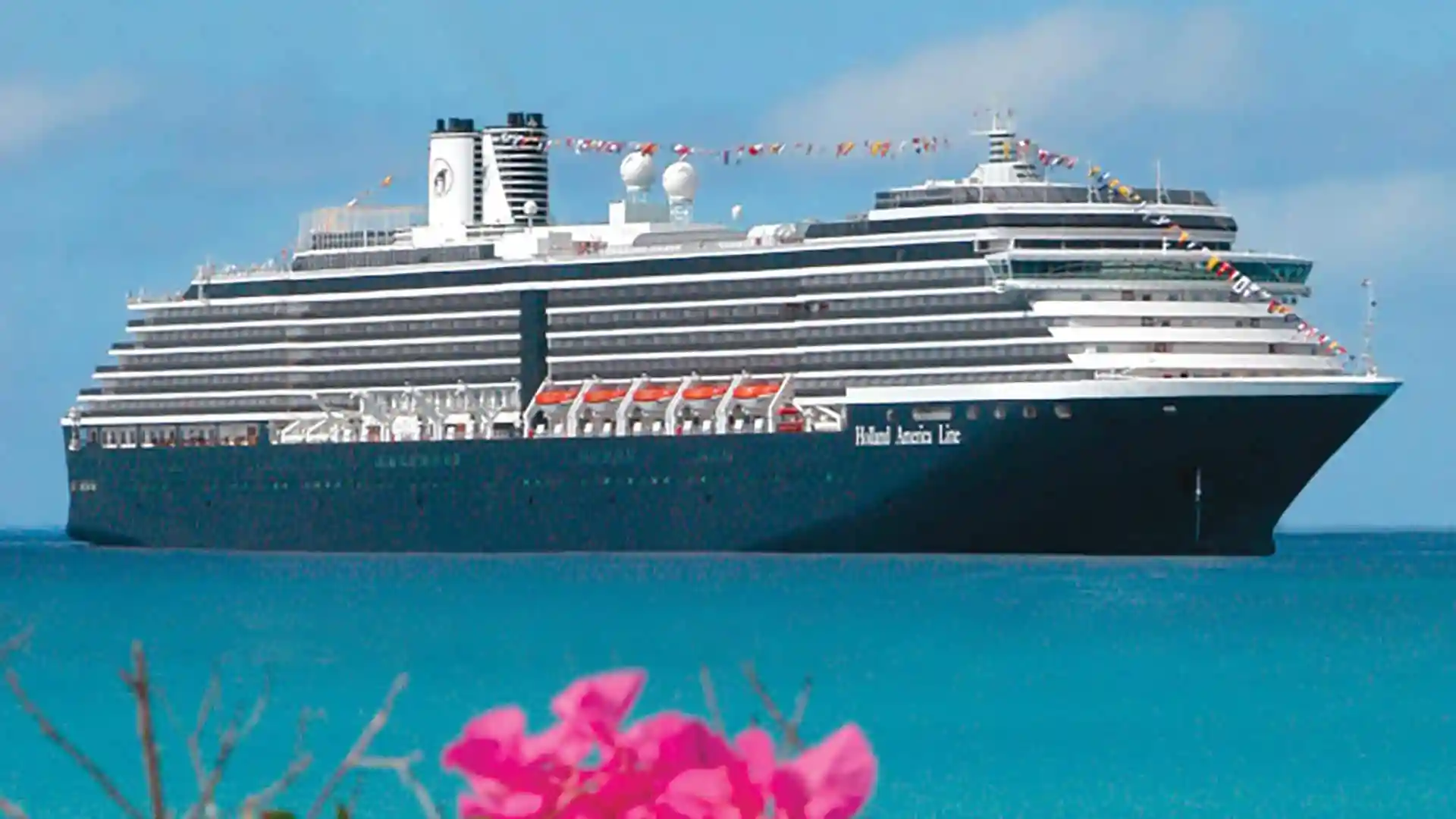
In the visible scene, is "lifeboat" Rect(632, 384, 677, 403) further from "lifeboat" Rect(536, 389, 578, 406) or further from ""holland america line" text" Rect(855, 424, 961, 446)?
""holland america line" text" Rect(855, 424, 961, 446)

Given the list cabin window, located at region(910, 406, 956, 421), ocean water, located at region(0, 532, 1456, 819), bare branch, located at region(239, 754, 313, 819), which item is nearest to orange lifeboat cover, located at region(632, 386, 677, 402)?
ocean water, located at region(0, 532, 1456, 819)

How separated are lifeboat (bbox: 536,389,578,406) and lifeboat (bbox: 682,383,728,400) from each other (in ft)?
10.6

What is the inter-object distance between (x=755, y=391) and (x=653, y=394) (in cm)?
286

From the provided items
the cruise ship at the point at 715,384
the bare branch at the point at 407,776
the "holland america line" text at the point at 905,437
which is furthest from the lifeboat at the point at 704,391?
the bare branch at the point at 407,776

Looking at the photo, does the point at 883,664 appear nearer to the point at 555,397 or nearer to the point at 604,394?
the point at 604,394

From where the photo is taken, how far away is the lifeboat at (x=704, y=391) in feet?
217

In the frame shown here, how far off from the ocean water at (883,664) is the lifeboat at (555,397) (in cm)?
368

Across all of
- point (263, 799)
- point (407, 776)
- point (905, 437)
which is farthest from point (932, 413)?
point (263, 799)

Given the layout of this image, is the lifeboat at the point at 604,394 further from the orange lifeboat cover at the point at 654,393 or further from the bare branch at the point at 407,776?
the bare branch at the point at 407,776

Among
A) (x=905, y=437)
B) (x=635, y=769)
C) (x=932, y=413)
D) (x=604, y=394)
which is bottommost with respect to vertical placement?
(x=905, y=437)

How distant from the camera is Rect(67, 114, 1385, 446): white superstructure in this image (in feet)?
199

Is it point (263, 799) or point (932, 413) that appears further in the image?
point (932, 413)

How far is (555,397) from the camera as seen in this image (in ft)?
227

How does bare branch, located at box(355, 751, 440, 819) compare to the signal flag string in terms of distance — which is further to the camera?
the signal flag string
